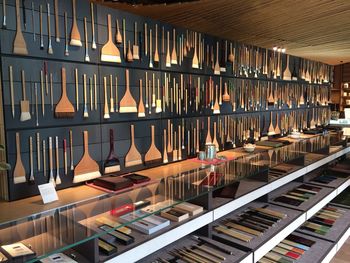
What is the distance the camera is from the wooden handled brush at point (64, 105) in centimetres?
216

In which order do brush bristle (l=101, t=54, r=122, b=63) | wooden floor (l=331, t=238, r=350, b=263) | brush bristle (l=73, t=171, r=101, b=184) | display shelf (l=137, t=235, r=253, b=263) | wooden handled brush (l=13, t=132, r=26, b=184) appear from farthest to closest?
wooden floor (l=331, t=238, r=350, b=263) → brush bristle (l=101, t=54, r=122, b=63) → brush bristle (l=73, t=171, r=101, b=184) → wooden handled brush (l=13, t=132, r=26, b=184) → display shelf (l=137, t=235, r=253, b=263)

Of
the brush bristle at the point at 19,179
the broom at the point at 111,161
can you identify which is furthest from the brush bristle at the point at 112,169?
the brush bristle at the point at 19,179

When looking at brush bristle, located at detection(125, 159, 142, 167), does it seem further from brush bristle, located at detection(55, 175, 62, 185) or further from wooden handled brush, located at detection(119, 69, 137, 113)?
brush bristle, located at detection(55, 175, 62, 185)

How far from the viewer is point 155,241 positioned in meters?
1.53

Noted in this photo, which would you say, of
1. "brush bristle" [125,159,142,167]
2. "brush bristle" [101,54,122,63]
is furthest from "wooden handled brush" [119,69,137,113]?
"brush bristle" [125,159,142,167]

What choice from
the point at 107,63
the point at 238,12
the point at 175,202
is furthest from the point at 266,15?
the point at 175,202

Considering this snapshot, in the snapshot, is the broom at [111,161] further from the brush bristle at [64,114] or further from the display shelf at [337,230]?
the display shelf at [337,230]

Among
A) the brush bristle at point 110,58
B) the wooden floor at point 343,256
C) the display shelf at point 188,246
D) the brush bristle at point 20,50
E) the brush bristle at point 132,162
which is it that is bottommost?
the wooden floor at point 343,256

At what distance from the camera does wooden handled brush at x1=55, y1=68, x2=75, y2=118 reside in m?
2.16

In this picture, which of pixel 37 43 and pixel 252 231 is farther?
pixel 252 231

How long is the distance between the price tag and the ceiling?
1.63 meters

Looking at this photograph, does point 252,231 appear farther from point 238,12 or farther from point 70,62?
point 238,12

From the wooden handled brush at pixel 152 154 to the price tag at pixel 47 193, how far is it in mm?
994

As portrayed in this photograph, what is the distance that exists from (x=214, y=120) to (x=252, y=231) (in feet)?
5.34
